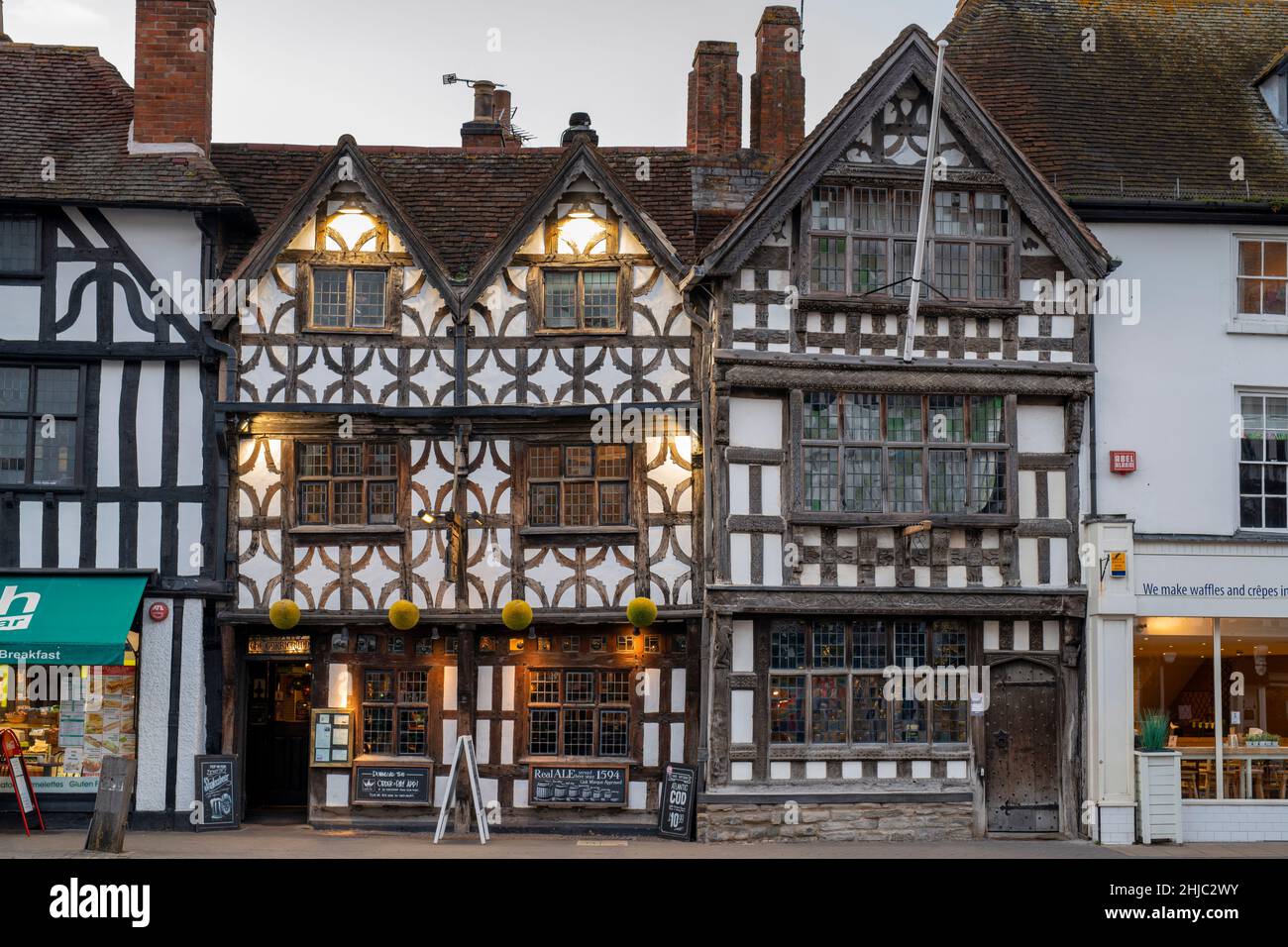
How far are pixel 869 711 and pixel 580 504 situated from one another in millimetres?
4263

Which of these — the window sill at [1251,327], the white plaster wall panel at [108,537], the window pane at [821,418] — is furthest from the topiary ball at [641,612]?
the window sill at [1251,327]

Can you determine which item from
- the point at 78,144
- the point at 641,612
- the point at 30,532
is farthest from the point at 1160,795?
the point at 78,144

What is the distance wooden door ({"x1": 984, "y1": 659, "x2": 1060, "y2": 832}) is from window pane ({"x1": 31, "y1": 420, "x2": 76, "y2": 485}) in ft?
37.1

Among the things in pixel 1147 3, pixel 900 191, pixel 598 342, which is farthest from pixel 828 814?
pixel 1147 3

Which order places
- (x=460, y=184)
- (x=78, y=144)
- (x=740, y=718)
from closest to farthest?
(x=740, y=718) → (x=78, y=144) → (x=460, y=184)

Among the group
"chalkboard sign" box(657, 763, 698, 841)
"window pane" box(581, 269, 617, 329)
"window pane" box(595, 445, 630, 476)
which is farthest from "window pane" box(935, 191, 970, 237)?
"chalkboard sign" box(657, 763, 698, 841)

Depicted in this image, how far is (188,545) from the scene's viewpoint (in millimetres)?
17984

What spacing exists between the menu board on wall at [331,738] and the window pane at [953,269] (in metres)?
8.87

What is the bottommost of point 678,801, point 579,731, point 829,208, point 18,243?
point 678,801

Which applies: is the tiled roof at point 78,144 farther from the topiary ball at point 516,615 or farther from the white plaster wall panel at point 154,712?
the topiary ball at point 516,615

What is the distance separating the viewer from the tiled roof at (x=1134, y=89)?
18859 mm

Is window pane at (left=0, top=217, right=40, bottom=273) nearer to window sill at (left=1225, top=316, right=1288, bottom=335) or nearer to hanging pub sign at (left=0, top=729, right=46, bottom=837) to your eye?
hanging pub sign at (left=0, top=729, right=46, bottom=837)

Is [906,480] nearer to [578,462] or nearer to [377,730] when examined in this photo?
[578,462]

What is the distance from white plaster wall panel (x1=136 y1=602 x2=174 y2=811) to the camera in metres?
17.7
